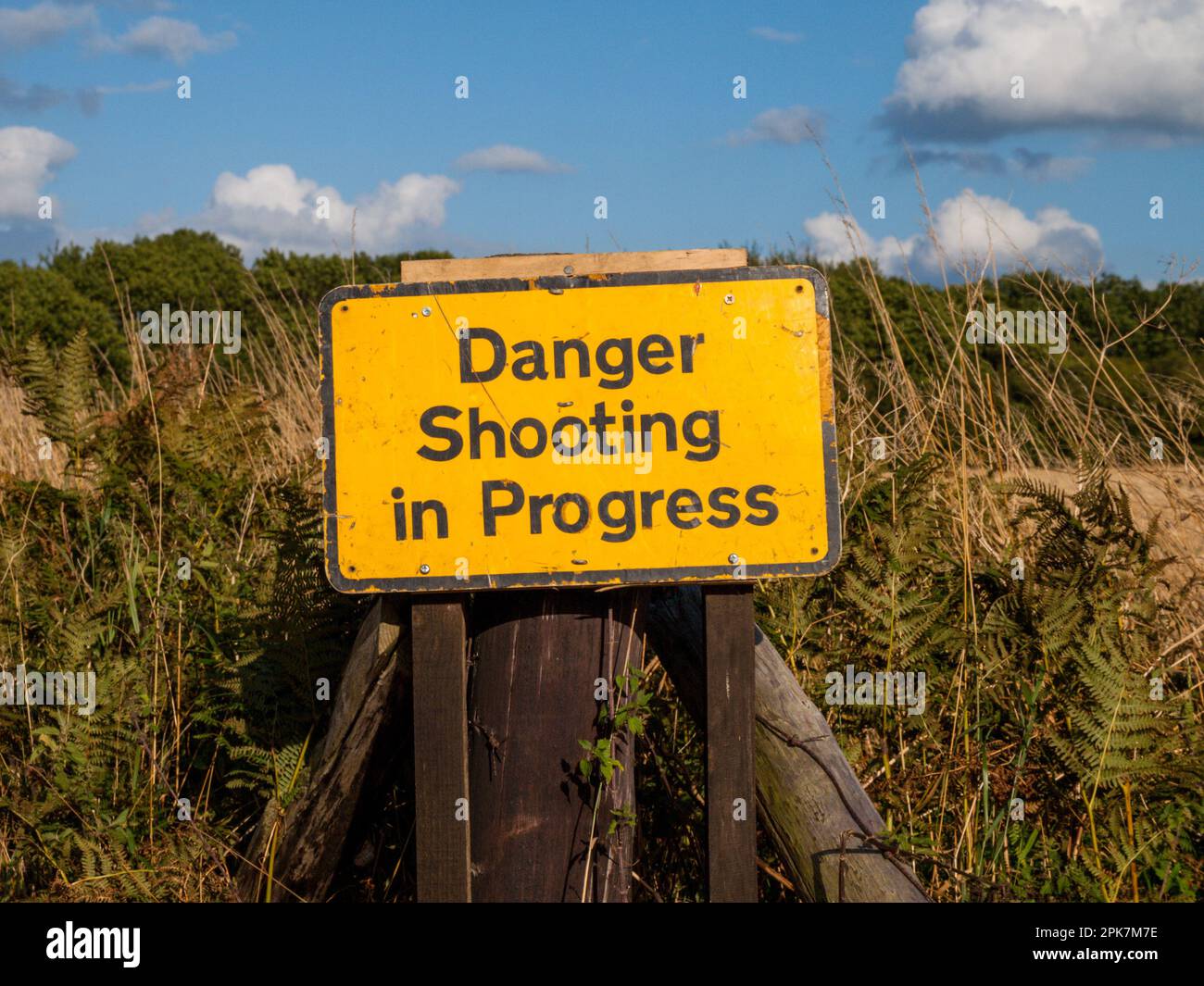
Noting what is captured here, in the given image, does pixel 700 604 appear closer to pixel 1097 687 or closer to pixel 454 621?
pixel 454 621

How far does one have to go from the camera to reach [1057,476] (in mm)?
5910

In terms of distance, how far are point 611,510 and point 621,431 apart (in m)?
0.16

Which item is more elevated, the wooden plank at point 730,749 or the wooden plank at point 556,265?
the wooden plank at point 556,265

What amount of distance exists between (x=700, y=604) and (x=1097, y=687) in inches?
47.8

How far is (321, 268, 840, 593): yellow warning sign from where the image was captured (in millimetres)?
2062

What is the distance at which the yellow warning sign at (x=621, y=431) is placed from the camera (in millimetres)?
2062

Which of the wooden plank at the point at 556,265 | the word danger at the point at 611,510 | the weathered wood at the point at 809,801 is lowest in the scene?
the weathered wood at the point at 809,801

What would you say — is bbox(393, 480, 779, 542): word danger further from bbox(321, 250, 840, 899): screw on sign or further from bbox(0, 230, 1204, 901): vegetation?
bbox(0, 230, 1204, 901): vegetation

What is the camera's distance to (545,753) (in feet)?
6.98

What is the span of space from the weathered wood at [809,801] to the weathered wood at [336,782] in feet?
2.31

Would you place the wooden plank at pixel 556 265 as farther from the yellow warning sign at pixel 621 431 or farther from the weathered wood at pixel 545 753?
the weathered wood at pixel 545 753

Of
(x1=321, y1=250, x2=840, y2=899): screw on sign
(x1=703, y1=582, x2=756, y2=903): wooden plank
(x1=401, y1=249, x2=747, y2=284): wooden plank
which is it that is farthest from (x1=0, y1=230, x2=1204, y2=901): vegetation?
(x1=401, y1=249, x2=747, y2=284): wooden plank

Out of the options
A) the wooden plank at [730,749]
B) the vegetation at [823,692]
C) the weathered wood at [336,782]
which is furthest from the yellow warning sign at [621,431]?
the vegetation at [823,692]

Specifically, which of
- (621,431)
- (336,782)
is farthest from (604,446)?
(336,782)
